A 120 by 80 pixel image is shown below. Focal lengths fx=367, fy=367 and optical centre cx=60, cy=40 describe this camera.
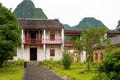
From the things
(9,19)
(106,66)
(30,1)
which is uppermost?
(30,1)

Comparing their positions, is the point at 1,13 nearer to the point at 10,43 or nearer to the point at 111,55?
the point at 10,43

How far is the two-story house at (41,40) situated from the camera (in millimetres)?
56375

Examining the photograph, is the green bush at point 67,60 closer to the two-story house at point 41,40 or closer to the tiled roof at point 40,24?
the two-story house at point 41,40

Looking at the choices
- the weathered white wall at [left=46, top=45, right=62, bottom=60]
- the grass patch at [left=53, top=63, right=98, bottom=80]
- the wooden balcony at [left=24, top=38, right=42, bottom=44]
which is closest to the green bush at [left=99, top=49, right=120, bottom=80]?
the grass patch at [left=53, top=63, right=98, bottom=80]

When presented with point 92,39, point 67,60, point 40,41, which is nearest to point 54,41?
point 40,41

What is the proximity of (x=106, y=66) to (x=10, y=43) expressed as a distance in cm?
2109

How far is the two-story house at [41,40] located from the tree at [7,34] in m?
18.6

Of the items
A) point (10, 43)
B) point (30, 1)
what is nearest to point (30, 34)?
point (10, 43)

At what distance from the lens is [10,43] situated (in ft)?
112

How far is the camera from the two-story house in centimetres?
5638

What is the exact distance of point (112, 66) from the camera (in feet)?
45.8

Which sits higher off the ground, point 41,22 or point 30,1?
point 30,1

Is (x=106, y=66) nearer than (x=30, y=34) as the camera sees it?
Yes

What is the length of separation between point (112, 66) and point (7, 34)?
22518mm
